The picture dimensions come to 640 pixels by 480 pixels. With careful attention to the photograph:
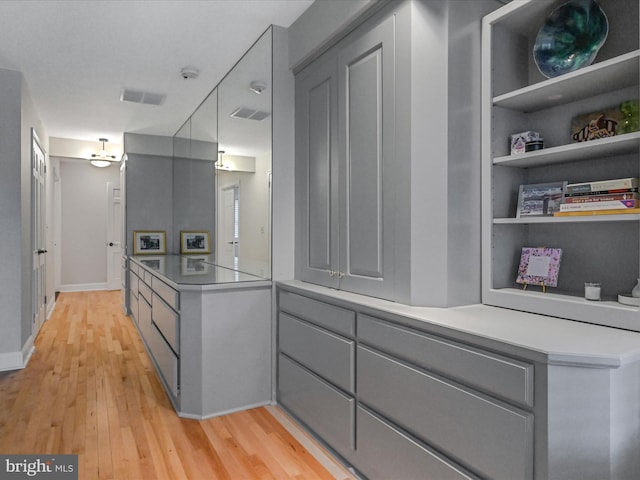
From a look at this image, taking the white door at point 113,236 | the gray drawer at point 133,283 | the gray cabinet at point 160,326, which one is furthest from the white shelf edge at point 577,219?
the white door at point 113,236

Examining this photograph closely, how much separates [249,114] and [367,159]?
1409 mm

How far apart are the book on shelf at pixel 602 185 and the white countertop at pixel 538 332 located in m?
0.50

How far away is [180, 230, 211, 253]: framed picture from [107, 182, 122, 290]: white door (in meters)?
3.54

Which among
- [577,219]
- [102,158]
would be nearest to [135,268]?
[102,158]

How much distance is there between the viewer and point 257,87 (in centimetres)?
304

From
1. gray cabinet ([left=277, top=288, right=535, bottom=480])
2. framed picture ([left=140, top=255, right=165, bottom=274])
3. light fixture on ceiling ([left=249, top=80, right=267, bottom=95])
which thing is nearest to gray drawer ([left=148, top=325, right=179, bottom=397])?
framed picture ([left=140, top=255, right=165, bottom=274])

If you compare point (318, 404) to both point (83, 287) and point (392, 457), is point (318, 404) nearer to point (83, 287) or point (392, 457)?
point (392, 457)

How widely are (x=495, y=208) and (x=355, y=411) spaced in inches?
45.4

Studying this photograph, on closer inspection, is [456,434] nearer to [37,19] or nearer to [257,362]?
[257,362]

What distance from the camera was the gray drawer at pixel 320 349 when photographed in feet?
6.77

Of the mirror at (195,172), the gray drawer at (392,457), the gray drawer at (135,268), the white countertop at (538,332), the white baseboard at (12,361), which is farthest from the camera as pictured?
the gray drawer at (135,268)

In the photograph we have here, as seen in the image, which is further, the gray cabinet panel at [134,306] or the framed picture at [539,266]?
→ the gray cabinet panel at [134,306]

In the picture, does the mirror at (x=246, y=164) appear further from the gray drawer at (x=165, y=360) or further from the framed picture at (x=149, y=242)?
the framed picture at (x=149, y=242)

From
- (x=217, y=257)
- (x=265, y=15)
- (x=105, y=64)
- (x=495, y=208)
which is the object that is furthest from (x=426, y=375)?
(x=105, y=64)
